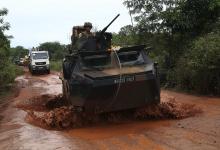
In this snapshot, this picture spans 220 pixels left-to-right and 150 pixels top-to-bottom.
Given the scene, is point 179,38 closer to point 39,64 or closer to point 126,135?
point 126,135

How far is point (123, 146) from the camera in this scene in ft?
31.2

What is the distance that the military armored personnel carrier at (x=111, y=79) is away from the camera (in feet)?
38.1

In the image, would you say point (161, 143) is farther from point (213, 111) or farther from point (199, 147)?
point (213, 111)

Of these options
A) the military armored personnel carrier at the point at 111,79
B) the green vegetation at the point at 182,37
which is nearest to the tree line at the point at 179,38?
the green vegetation at the point at 182,37

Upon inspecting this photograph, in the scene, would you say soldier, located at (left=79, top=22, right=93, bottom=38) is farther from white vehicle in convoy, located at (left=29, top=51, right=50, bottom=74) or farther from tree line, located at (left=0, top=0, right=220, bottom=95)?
white vehicle in convoy, located at (left=29, top=51, right=50, bottom=74)

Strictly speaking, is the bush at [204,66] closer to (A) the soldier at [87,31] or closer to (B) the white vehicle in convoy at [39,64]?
(A) the soldier at [87,31]

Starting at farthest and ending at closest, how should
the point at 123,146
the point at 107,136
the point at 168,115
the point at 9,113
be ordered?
the point at 9,113 < the point at 168,115 < the point at 107,136 < the point at 123,146

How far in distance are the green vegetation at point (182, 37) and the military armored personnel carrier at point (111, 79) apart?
19.7ft

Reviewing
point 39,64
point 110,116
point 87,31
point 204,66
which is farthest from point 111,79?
point 39,64

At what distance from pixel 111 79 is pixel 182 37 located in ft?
40.2

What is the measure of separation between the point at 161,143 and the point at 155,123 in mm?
2741

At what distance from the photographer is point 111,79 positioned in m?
11.6

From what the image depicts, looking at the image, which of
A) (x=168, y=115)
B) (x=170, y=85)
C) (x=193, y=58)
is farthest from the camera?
(x=170, y=85)

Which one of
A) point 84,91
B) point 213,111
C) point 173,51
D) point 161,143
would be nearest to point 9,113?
point 84,91
